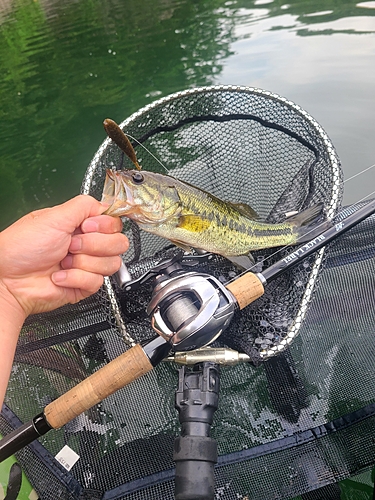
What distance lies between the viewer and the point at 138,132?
9.00 ft

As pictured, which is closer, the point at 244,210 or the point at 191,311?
the point at 191,311

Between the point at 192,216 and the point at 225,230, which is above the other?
the point at 192,216

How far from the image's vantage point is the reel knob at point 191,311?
64.5 inches

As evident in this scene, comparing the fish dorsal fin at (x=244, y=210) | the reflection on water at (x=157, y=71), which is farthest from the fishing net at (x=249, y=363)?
the reflection on water at (x=157, y=71)

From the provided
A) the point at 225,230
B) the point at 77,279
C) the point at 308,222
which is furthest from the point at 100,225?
the point at 308,222

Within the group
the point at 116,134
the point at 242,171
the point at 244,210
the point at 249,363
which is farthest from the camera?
the point at 242,171

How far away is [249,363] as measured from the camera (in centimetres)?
222

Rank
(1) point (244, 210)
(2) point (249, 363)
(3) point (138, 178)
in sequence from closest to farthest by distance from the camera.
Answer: (3) point (138, 178)
(2) point (249, 363)
(1) point (244, 210)

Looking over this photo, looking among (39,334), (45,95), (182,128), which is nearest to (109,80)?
(45,95)

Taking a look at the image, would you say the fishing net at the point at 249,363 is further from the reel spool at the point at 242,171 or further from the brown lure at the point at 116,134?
the brown lure at the point at 116,134

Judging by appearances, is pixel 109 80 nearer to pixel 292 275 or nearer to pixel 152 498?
pixel 292 275

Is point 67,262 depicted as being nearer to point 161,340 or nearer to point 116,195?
point 116,195

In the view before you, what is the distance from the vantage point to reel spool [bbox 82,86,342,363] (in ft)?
7.48

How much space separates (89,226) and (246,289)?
0.85 m
